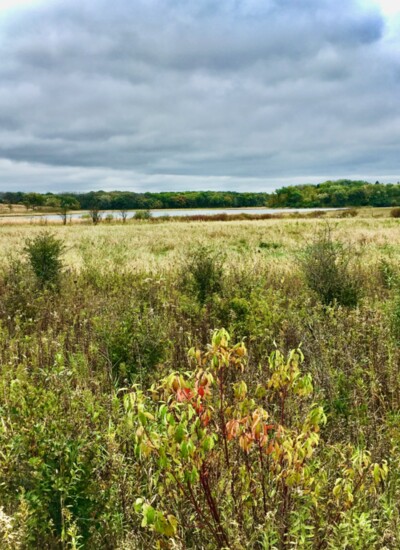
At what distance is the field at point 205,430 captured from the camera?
206 cm

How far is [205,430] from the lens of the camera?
6.40ft

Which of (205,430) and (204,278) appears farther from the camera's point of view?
(204,278)

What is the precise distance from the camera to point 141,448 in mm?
1875

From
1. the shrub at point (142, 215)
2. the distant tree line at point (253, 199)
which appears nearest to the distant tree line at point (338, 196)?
the distant tree line at point (253, 199)

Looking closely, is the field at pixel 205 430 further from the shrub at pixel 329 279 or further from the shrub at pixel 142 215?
the shrub at pixel 142 215

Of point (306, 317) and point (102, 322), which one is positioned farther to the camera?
point (306, 317)

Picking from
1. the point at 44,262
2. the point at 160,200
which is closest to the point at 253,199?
the point at 160,200

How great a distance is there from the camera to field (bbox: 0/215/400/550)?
2057mm

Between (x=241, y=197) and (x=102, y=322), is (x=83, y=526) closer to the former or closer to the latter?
(x=102, y=322)

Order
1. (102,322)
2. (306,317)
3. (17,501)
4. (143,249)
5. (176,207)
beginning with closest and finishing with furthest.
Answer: (17,501)
(102,322)
(306,317)
(143,249)
(176,207)

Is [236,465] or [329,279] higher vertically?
[329,279]

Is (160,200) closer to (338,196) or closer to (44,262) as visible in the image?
(338,196)

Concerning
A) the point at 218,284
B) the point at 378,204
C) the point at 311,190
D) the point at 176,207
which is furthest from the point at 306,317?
the point at 311,190

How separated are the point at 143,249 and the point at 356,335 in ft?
52.5
